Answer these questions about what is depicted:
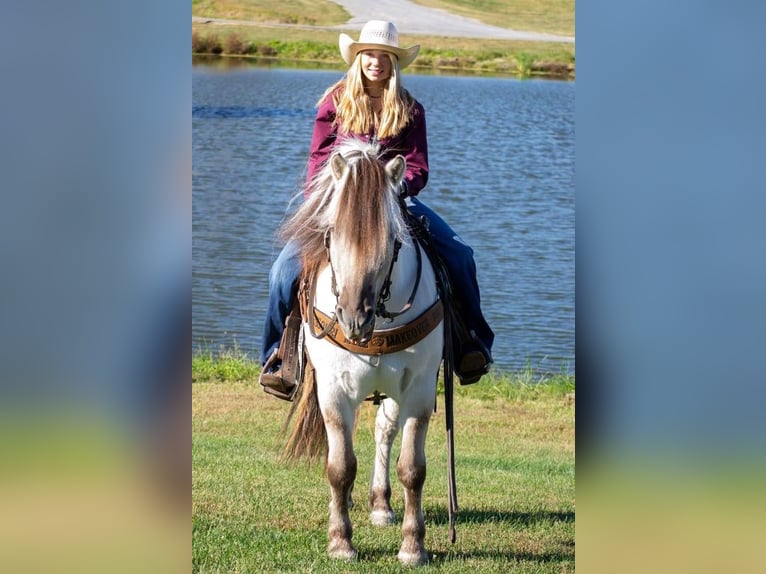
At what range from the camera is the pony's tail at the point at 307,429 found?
5.85m

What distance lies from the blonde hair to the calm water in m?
5.05

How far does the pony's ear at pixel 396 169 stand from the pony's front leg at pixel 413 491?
4.29 feet

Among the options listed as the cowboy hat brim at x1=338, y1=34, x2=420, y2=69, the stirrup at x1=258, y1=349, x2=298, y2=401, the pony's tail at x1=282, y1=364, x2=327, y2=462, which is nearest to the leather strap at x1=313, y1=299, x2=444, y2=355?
the stirrup at x1=258, y1=349, x2=298, y2=401

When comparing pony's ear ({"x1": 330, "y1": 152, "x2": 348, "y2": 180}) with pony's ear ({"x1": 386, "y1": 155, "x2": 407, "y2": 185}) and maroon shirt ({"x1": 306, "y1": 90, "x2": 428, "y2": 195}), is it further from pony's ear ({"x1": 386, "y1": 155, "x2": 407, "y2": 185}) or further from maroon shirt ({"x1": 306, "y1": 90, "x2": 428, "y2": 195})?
maroon shirt ({"x1": 306, "y1": 90, "x2": 428, "y2": 195})

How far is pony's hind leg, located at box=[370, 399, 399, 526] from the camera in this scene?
611 centimetres

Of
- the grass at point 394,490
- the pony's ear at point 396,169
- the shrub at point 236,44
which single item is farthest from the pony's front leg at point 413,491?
the shrub at point 236,44

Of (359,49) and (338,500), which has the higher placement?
(359,49)

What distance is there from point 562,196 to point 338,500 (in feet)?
58.0

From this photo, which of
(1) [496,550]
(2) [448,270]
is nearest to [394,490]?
(1) [496,550]

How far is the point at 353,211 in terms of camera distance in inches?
182

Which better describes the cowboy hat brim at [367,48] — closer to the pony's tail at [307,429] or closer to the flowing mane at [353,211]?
the flowing mane at [353,211]
